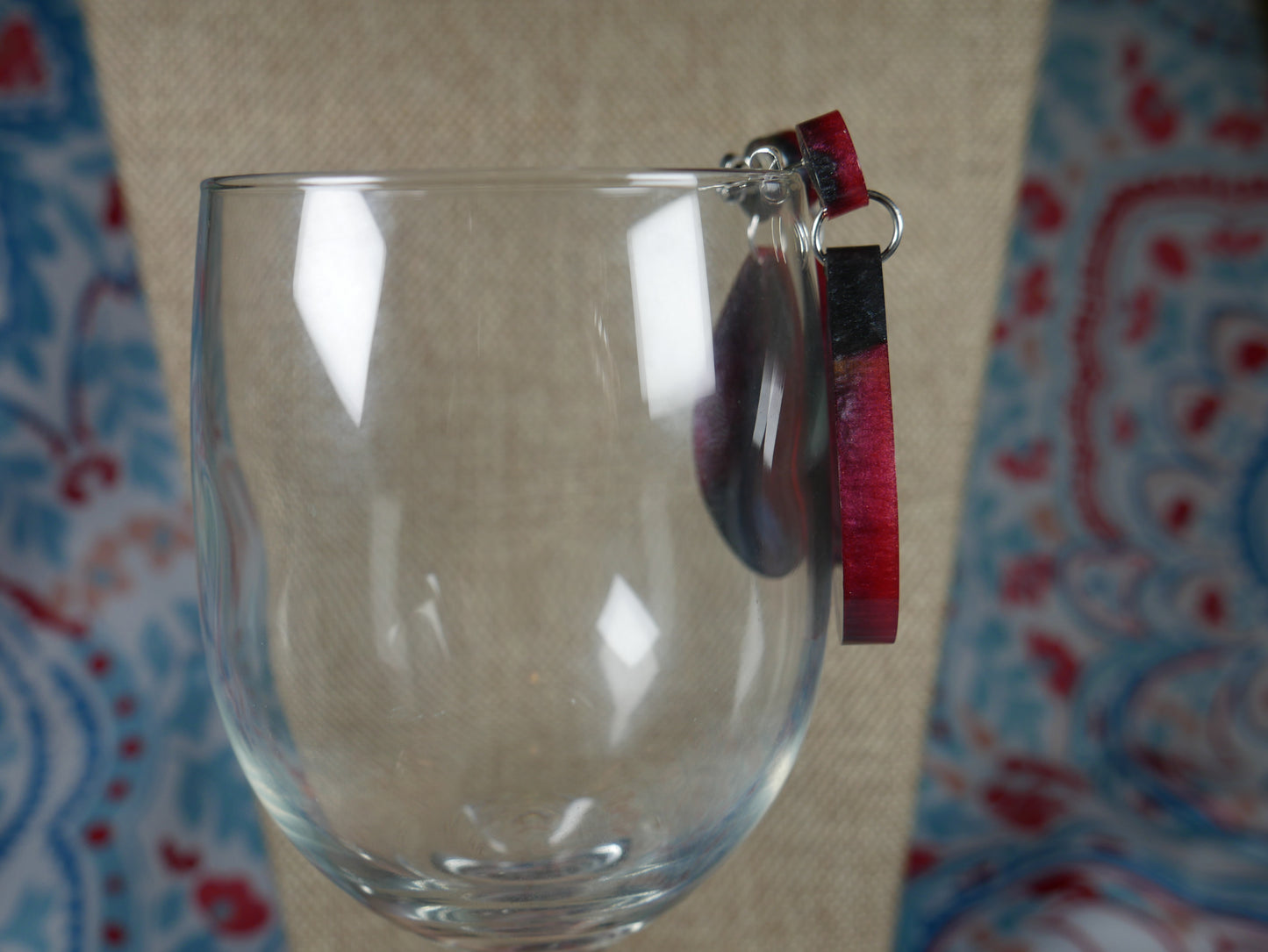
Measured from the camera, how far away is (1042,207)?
45cm

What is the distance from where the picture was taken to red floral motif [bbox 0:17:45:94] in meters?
0.38

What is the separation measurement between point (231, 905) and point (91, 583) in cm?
11

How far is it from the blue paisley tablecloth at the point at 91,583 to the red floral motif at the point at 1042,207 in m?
0.30

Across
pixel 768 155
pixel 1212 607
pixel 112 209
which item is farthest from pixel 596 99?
pixel 1212 607

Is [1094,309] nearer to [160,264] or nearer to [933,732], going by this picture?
[933,732]

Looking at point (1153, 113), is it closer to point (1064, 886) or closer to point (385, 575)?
point (1064, 886)

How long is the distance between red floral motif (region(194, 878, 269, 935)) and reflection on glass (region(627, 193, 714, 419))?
30cm

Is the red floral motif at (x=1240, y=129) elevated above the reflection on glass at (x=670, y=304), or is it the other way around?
the red floral motif at (x=1240, y=129)

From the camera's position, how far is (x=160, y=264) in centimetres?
27

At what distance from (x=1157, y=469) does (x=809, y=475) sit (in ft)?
1.02

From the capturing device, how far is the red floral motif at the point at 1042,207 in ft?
1.47

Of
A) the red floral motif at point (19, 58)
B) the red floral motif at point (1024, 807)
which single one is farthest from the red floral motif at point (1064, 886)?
the red floral motif at point (19, 58)

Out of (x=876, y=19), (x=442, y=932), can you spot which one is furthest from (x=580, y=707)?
(x=876, y=19)

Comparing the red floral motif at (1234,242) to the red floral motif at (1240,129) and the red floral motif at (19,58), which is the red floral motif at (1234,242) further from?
the red floral motif at (19,58)
